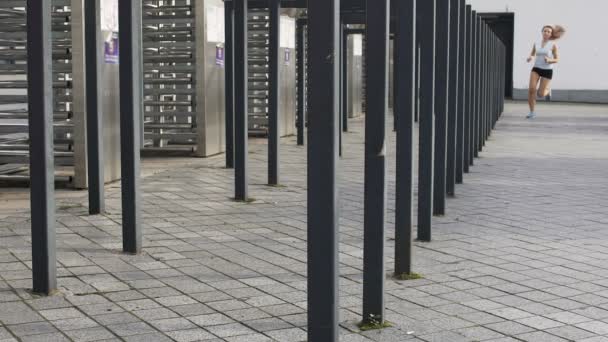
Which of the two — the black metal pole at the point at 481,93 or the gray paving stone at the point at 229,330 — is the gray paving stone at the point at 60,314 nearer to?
the gray paving stone at the point at 229,330

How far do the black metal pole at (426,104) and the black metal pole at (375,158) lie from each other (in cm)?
173

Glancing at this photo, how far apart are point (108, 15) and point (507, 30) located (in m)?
28.4

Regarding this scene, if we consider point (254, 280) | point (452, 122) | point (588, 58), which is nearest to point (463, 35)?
point (452, 122)

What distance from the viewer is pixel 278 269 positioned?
5379mm

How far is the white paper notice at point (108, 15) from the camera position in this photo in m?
8.36

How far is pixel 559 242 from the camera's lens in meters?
6.43

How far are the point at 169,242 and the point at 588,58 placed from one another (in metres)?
28.7

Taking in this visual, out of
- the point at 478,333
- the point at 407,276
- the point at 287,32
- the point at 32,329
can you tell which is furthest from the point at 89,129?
the point at 287,32

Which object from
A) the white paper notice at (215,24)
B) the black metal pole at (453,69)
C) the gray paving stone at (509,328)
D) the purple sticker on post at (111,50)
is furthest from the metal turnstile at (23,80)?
the gray paving stone at (509,328)

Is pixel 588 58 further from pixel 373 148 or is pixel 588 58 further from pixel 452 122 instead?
pixel 373 148

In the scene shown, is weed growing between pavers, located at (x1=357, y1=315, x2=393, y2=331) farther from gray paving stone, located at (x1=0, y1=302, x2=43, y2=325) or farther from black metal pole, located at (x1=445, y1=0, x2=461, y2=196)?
black metal pole, located at (x1=445, y1=0, x2=461, y2=196)

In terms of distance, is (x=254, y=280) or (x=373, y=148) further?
(x=254, y=280)

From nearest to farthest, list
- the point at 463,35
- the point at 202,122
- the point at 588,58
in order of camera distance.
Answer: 1. the point at 463,35
2. the point at 202,122
3. the point at 588,58

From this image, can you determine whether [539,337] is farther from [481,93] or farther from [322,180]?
[481,93]
